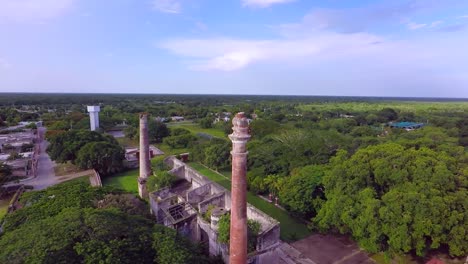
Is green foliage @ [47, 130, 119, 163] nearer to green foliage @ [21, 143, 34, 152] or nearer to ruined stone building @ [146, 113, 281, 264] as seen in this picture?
green foliage @ [21, 143, 34, 152]

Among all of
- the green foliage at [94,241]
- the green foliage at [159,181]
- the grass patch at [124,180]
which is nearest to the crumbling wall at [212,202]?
the green foliage at [159,181]

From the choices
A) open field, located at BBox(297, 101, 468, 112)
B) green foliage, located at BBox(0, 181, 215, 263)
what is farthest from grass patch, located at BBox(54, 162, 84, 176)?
open field, located at BBox(297, 101, 468, 112)

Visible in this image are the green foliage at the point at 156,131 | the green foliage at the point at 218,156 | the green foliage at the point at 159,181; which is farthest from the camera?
the green foliage at the point at 156,131

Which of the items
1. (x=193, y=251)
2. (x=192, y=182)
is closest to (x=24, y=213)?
(x=193, y=251)

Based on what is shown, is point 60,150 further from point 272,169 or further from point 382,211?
point 382,211

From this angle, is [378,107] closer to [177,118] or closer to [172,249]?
[177,118]

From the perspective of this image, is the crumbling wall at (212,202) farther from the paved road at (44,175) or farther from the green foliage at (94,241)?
the paved road at (44,175)
